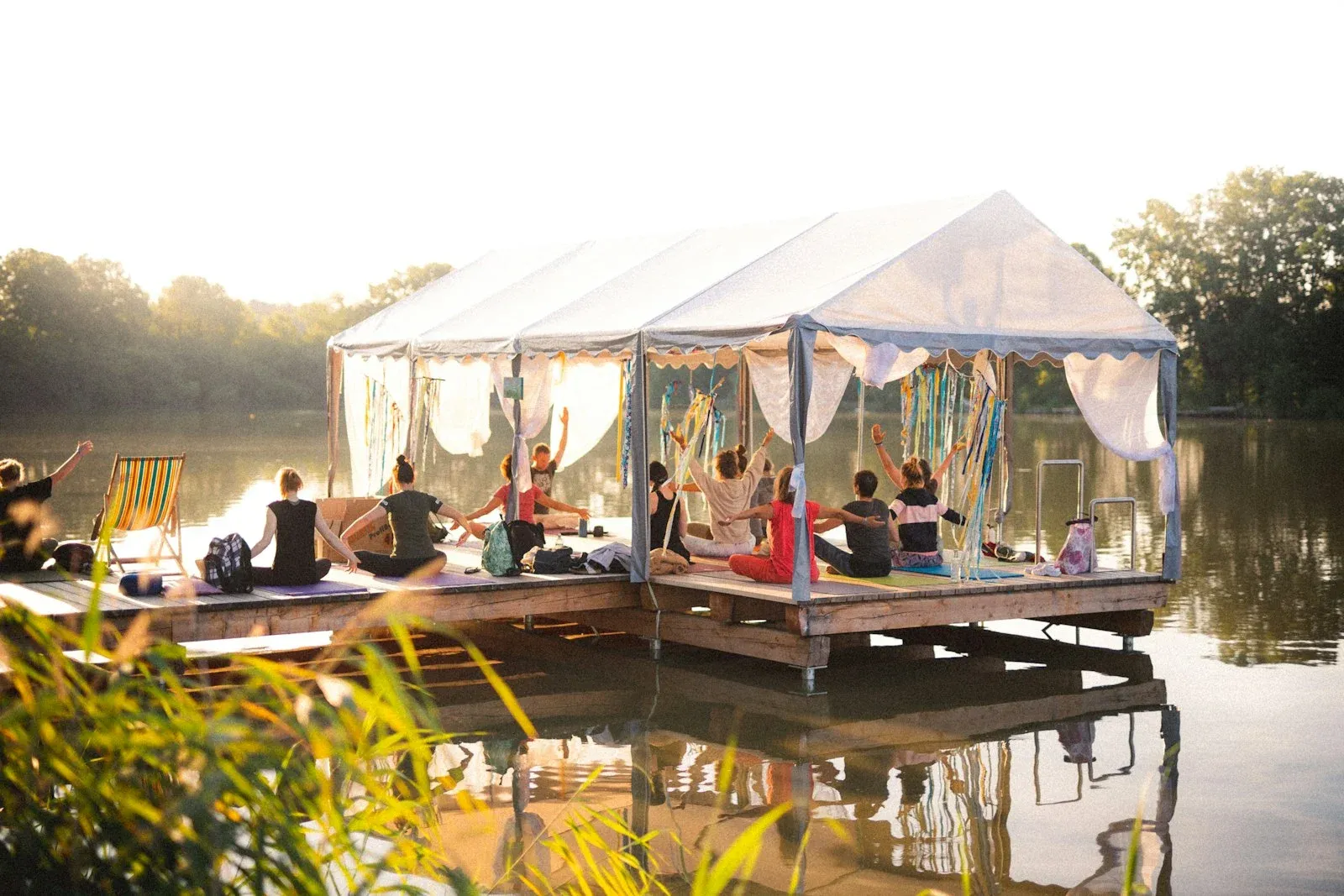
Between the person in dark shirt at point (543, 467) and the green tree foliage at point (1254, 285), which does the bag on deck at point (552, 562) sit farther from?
the green tree foliage at point (1254, 285)

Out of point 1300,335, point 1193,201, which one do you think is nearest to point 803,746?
point 1300,335

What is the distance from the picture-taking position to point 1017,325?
11.0m

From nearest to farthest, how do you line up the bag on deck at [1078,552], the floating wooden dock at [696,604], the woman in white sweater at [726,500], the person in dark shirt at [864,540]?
the floating wooden dock at [696,604] → the person in dark shirt at [864,540] → the bag on deck at [1078,552] → the woman in white sweater at [726,500]

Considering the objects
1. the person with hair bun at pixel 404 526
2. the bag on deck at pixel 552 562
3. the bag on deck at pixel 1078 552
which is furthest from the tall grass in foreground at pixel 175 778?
the bag on deck at pixel 1078 552

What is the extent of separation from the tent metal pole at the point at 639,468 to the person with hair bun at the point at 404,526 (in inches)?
51.5

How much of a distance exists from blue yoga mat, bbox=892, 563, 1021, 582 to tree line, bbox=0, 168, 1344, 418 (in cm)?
5124

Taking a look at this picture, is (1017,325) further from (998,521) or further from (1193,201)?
(1193,201)

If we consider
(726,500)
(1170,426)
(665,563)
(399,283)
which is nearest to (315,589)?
(665,563)

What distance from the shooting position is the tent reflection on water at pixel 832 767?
6.36 m

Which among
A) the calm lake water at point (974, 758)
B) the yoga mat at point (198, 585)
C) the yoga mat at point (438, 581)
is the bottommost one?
the calm lake water at point (974, 758)

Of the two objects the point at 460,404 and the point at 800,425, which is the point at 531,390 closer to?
the point at 460,404

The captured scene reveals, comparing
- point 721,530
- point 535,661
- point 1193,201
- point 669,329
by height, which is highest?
point 1193,201

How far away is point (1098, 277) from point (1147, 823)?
569 centimetres

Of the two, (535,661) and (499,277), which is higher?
(499,277)
